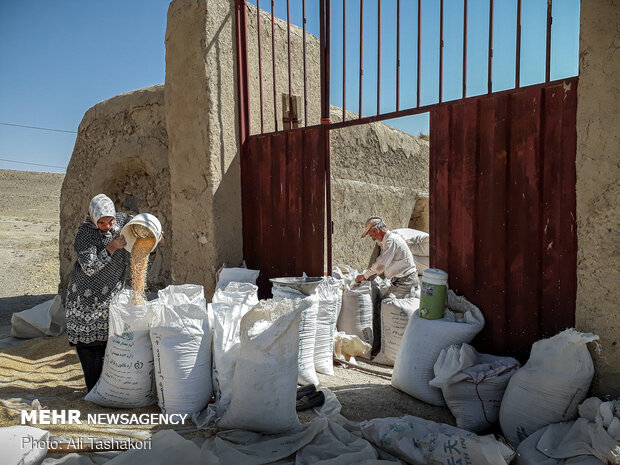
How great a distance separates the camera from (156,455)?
6.66 feet

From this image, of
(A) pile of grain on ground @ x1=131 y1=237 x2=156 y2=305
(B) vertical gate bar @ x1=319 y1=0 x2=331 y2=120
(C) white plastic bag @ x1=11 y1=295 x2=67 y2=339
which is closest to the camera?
(A) pile of grain on ground @ x1=131 y1=237 x2=156 y2=305

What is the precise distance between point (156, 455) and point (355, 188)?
4.47 meters

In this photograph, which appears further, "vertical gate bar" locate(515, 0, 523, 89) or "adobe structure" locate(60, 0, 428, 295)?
"adobe structure" locate(60, 0, 428, 295)

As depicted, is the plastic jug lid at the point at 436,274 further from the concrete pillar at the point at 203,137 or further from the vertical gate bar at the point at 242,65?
the vertical gate bar at the point at 242,65

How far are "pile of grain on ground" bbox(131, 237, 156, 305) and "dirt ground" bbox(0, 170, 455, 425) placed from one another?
4.86 ft

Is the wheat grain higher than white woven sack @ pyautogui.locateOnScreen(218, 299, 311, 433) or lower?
higher

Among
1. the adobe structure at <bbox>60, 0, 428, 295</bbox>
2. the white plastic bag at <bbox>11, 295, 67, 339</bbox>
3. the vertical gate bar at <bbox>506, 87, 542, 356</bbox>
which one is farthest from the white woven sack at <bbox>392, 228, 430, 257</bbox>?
the white plastic bag at <bbox>11, 295, 67, 339</bbox>

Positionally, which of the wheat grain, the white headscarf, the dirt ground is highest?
the white headscarf

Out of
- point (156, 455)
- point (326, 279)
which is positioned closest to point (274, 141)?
point (326, 279)

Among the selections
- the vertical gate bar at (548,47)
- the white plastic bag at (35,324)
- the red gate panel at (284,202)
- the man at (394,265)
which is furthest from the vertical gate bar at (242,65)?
the white plastic bag at (35,324)

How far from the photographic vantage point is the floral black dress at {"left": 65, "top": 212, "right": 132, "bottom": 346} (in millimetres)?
2998

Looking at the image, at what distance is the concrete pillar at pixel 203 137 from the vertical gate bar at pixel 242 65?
0.17 feet

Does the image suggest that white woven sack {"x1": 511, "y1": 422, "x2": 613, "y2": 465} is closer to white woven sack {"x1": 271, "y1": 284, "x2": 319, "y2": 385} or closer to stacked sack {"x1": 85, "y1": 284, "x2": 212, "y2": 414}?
white woven sack {"x1": 271, "y1": 284, "x2": 319, "y2": 385}

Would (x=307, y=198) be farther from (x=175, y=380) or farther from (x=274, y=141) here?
(x=175, y=380)
